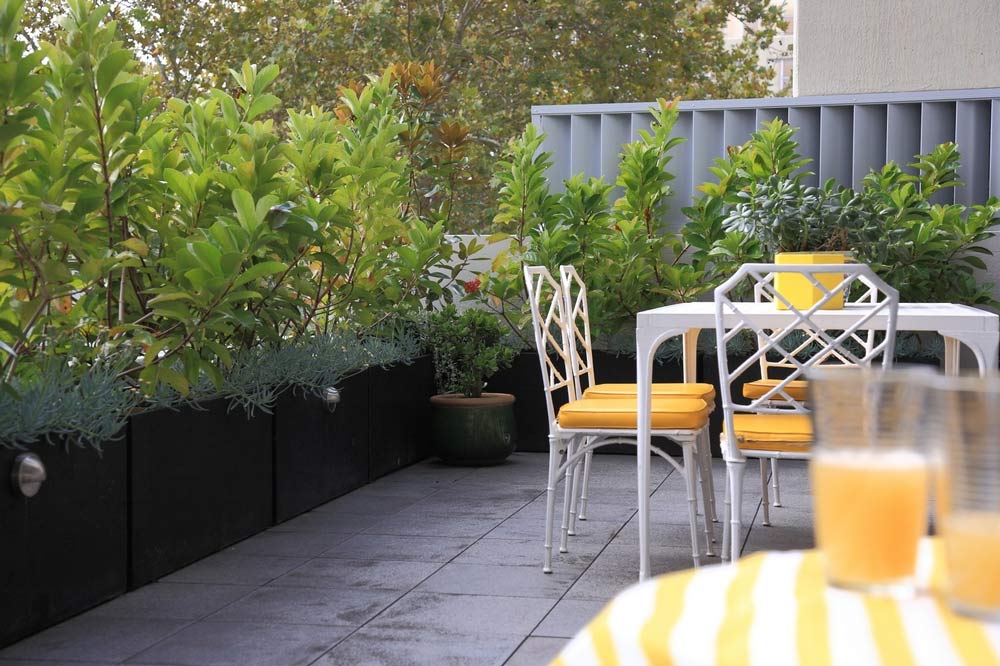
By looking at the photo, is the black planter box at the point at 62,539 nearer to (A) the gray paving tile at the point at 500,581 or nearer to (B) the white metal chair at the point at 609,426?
(A) the gray paving tile at the point at 500,581

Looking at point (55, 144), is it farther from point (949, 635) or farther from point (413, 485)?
point (949, 635)

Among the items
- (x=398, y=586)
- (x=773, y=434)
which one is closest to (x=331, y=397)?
(x=398, y=586)

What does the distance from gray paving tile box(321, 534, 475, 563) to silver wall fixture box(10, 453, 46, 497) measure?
1.15 meters

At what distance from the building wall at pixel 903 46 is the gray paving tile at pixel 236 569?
13.9 ft

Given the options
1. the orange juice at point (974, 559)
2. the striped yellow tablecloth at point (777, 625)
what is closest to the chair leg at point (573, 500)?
the striped yellow tablecloth at point (777, 625)

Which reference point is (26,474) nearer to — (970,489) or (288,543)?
(288,543)

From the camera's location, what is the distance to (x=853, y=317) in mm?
3012

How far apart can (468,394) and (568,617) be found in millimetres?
2678

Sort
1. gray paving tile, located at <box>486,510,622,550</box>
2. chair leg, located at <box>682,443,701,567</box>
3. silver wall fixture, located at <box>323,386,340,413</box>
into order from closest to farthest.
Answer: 1. chair leg, located at <box>682,443,701,567</box>
2. gray paving tile, located at <box>486,510,622,550</box>
3. silver wall fixture, located at <box>323,386,340,413</box>

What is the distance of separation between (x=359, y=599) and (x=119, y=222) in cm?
134

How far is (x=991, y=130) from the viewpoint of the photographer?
5.86m

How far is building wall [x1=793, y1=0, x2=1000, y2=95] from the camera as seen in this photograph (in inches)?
245

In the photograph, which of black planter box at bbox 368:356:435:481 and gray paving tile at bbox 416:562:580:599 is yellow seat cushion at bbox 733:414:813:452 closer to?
gray paving tile at bbox 416:562:580:599

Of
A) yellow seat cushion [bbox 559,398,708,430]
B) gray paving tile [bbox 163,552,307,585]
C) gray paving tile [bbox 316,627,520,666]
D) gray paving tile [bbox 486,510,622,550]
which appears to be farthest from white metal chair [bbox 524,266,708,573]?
gray paving tile [bbox 163,552,307,585]
